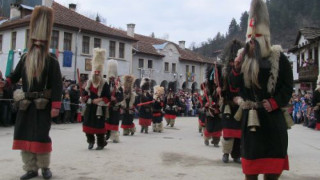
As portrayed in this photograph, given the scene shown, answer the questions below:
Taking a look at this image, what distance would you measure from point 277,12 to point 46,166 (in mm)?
78301

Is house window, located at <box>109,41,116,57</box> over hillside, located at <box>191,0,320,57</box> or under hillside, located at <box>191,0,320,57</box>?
under

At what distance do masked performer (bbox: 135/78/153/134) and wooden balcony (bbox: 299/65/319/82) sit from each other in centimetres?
2331

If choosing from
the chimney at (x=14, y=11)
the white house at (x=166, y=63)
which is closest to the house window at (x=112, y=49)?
the white house at (x=166, y=63)

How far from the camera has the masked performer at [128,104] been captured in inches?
475

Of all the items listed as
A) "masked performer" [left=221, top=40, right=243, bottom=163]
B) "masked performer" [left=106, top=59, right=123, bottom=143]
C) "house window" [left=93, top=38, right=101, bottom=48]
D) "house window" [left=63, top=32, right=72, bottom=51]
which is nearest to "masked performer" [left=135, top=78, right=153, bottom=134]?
"masked performer" [left=106, top=59, right=123, bottom=143]

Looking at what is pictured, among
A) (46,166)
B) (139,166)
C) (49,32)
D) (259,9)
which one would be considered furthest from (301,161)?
(49,32)

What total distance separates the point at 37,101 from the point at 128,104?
6.95m

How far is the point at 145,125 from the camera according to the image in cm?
1403

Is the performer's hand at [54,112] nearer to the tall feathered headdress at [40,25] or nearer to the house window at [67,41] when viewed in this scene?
the tall feathered headdress at [40,25]

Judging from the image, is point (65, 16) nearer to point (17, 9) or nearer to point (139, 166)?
point (17, 9)

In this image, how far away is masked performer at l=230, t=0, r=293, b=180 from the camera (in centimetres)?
396

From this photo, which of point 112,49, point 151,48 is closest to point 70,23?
point 112,49

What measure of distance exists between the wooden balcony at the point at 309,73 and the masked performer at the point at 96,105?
28641mm

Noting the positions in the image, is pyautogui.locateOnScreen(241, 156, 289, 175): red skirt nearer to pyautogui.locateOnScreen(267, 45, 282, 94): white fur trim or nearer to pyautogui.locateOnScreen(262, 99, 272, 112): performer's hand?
pyautogui.locateOnScreen(262, 99, 272, 112): performer's hand
